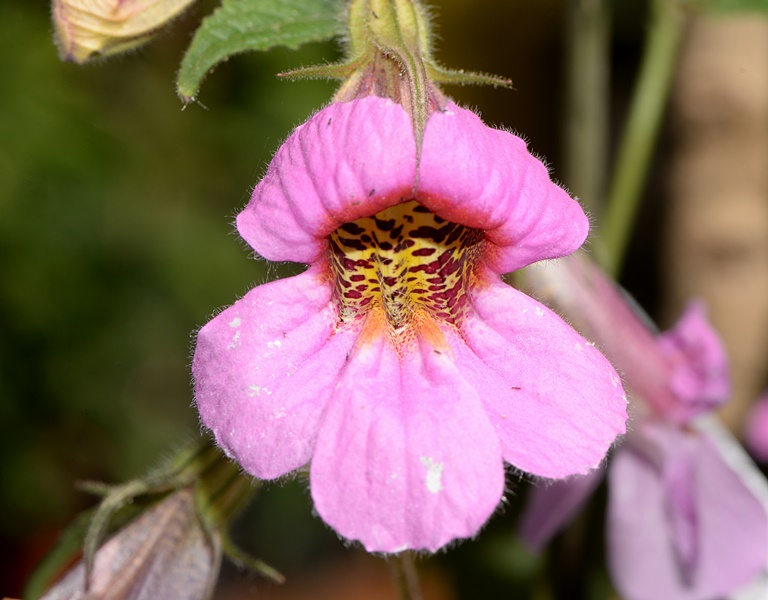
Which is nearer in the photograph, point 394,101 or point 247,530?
point 394,101

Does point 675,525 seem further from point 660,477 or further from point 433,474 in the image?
point 433,474

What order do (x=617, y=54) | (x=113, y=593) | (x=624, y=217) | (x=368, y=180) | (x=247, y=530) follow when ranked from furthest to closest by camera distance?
(x=617, y=54), (x=247, y=530), (x=624, y=217), (x=113, y=593), (x=368, y=180)

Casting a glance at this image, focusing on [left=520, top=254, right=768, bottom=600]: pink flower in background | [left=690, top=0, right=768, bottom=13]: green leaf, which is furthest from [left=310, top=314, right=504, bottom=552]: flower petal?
[left=690, top=0, right=768, bottom=13]: green leaf

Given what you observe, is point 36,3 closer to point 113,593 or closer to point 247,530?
point 247,530

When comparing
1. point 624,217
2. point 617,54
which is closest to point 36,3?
point 624,217

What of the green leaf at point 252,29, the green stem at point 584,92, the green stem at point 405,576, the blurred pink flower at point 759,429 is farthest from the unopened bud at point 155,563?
the blurred pink flower at point 759,429

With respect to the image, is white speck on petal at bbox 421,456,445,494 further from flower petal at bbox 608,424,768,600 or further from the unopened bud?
flower petal at bbox 608,424,768,600

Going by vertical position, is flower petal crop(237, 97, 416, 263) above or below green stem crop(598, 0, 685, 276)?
above
